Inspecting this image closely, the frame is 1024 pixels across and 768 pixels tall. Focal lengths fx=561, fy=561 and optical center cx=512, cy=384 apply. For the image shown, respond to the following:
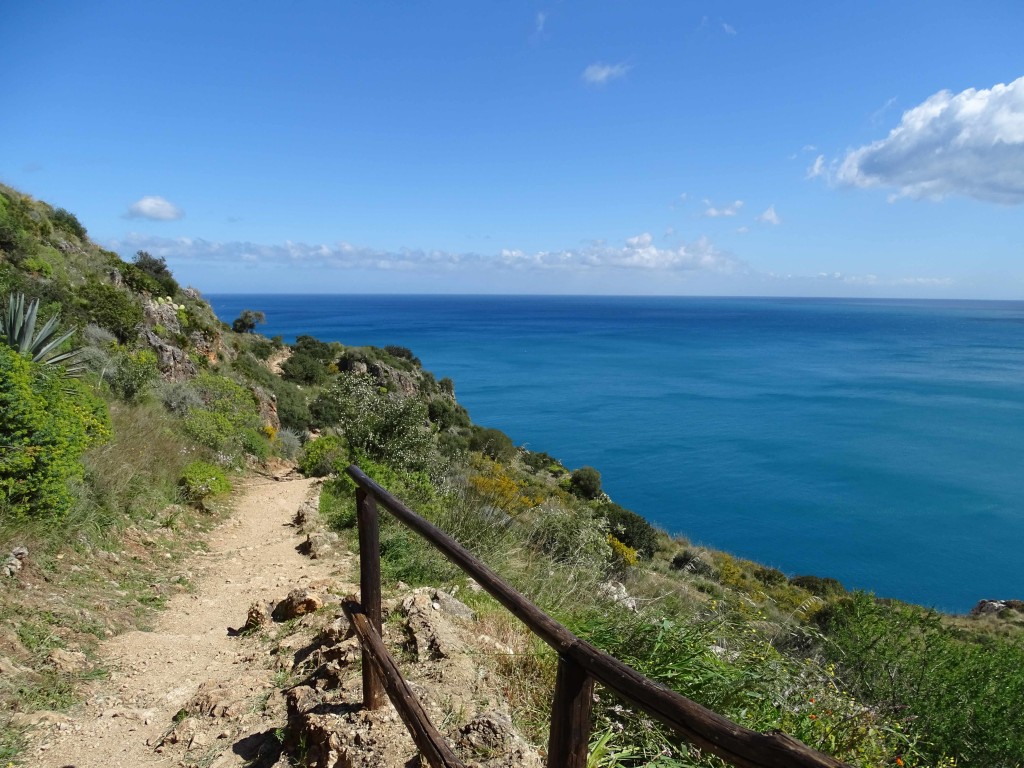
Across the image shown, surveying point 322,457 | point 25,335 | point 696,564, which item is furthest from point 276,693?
point 696,564

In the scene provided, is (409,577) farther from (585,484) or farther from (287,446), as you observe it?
(585,484)

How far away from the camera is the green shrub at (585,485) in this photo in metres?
27.8

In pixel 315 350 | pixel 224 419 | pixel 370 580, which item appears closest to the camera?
pixel 370 580

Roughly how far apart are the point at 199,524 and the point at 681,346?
11742 centimetres

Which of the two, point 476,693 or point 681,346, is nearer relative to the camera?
point 476,693

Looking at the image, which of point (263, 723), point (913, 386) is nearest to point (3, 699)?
point (263, 723)

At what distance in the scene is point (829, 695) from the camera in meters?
3.08

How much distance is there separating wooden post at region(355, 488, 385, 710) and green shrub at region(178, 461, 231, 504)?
637cm

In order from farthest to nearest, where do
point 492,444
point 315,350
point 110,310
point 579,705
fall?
point 315,350 → point 492,444 → point 110,310 → point 579,705

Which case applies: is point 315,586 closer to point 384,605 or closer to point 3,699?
point 384,605

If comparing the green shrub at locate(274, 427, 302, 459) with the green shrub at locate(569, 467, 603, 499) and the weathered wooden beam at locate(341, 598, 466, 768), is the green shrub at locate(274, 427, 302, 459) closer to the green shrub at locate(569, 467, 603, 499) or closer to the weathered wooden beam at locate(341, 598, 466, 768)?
the weathered wooden beam at locate(341, 598, 466, 768)

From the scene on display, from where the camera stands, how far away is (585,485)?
2841 centimetres

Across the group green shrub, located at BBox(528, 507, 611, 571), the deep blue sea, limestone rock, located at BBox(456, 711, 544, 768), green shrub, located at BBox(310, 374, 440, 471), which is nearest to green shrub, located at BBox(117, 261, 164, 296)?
green shrub, located at BBox(310, 374, 440, 471)

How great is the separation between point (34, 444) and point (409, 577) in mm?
3625
